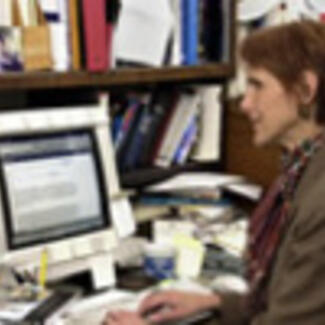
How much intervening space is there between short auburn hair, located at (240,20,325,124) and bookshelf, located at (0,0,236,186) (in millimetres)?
573

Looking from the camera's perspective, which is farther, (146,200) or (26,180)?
(146,200)

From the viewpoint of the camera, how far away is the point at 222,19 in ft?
7.04

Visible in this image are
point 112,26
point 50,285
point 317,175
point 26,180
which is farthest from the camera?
point 112,26

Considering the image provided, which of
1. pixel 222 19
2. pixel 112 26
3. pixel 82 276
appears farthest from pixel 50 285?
pixel 222 19

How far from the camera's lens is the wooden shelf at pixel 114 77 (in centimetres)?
166

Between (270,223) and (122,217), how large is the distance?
0.52 m

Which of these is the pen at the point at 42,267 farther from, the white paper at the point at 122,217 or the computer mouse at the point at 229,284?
the computer mouse at the point at 229,284

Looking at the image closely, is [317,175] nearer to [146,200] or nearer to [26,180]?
[26,180]

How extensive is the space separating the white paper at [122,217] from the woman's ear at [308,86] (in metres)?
0.67

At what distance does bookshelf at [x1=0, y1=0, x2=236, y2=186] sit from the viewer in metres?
1.69

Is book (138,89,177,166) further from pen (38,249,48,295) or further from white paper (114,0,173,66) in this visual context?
pen (38,249,48,295)

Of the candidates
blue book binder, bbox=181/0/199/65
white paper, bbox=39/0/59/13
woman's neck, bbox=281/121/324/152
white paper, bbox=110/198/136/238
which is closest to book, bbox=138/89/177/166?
blue book binder, bbox=181/0/199/65

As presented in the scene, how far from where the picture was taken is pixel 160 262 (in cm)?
175

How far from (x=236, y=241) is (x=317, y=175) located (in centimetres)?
72
